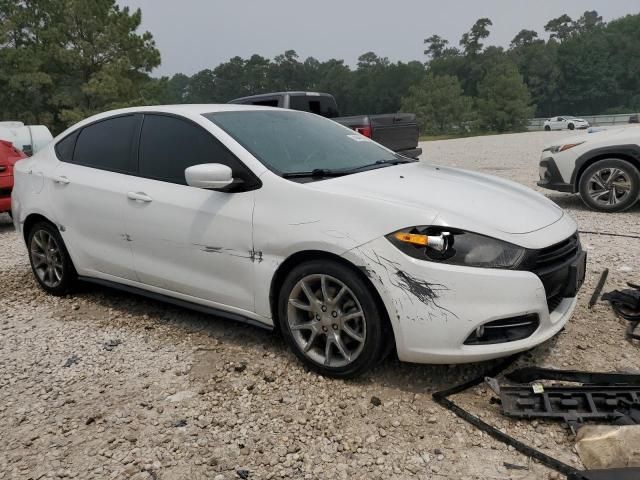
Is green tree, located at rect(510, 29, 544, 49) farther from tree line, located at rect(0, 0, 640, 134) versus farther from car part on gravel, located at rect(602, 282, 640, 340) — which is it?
car part on gravel, located at rect(602, 282, 640, 340)

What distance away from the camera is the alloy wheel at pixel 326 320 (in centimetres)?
303

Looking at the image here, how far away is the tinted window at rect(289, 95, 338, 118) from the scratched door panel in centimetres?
709

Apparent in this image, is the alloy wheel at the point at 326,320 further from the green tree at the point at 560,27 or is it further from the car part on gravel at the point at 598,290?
the green tree at the point at 560,27

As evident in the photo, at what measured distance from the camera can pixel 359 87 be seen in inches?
4213

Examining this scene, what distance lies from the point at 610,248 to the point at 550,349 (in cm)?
273

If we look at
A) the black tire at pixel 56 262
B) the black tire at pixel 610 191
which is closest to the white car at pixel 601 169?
the black tire at pixel 610 191

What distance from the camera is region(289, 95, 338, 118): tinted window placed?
10.7 meters

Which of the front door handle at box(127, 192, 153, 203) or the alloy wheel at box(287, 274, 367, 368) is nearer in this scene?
the alloy wheel at box(287, 274, 367, 368)

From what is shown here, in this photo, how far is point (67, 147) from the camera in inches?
181

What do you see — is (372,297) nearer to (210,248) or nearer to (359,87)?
(210,248)

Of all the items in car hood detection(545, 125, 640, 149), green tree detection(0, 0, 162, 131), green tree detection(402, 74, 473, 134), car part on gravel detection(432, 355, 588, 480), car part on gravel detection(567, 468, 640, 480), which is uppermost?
green tree detection(0, 0, 162, 131)

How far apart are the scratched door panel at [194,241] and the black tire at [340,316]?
0.29 meters

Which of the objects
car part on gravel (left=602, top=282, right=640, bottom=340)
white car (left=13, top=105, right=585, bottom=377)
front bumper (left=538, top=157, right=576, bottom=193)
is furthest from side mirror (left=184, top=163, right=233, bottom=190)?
front bumper (left=538, top=157, right=576, bottom=193)

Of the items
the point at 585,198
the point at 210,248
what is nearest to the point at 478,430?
the point at 210,248
